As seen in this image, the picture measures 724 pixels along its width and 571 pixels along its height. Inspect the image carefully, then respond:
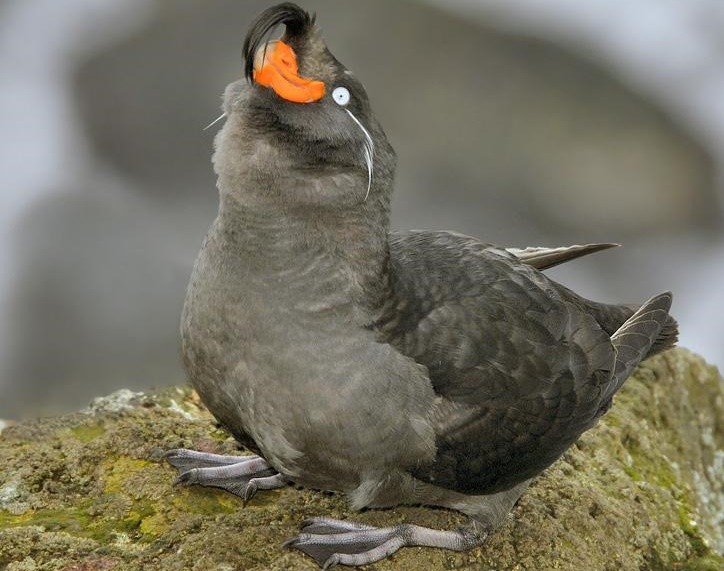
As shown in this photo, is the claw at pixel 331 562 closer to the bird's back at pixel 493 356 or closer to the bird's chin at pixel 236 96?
the bird's back at pixel 493 356

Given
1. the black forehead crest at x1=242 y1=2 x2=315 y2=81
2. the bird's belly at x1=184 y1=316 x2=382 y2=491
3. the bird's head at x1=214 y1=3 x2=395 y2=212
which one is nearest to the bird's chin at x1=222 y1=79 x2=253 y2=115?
the bird's head at x1=214 y1=3 x2=395 y2=212

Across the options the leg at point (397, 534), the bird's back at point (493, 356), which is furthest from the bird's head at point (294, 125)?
the leg at point (397, 534)

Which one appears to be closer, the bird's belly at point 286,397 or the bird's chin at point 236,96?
the bird's chin at point 236,96

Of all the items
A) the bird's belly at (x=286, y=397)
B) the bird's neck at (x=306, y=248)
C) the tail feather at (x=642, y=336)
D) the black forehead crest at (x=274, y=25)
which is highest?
the black forehead crest at (x=274, y=25)

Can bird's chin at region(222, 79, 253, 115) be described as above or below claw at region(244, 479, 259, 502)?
above

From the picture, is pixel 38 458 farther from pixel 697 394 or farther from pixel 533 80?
pixel 533 80

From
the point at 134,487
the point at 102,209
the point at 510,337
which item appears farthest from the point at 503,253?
the point at 102,209

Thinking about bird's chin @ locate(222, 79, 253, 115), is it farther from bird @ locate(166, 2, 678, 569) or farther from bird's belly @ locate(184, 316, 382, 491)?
bird's belly @ locate(184, 316, 382, 491)
